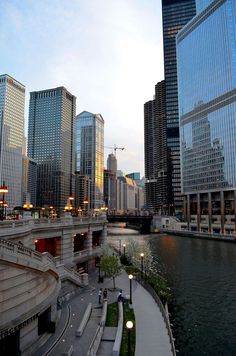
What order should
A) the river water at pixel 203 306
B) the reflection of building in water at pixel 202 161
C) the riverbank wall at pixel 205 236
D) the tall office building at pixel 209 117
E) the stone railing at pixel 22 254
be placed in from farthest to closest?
the reflection of building in water at pixel 202 161, the tall office building at pixel 209 117, the riverbank wall at pixel 205 236, the river water at pixel 203 306, the stone railing at pixel 22 254

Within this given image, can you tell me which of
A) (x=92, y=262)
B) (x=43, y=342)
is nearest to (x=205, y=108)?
(x=92, y=262)

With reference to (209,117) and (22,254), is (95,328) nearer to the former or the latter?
(22,254)

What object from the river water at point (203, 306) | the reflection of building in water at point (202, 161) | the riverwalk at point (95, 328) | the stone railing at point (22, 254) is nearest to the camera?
→ the stone railing at point (22, 254)

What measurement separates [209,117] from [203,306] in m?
138

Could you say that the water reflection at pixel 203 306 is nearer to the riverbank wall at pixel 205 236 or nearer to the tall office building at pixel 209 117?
the riverbank wall at pixel 205 236

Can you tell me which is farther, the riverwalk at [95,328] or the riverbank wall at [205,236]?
the riverbank wall at [205,236]

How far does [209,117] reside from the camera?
157250mm

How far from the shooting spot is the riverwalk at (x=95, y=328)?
62.7 ft

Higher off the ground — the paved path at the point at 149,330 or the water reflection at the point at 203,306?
the paved path at the point at 149,330

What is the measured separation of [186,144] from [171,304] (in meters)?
152

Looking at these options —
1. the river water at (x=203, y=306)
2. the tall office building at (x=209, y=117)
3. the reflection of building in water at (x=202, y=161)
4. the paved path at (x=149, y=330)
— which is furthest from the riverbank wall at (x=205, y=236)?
the paved path at (x=149, y=330)

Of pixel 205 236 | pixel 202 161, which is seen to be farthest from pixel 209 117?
pixel 205 236

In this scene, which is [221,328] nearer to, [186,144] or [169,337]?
[169,337]

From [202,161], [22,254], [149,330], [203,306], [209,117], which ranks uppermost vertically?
[209,117]
